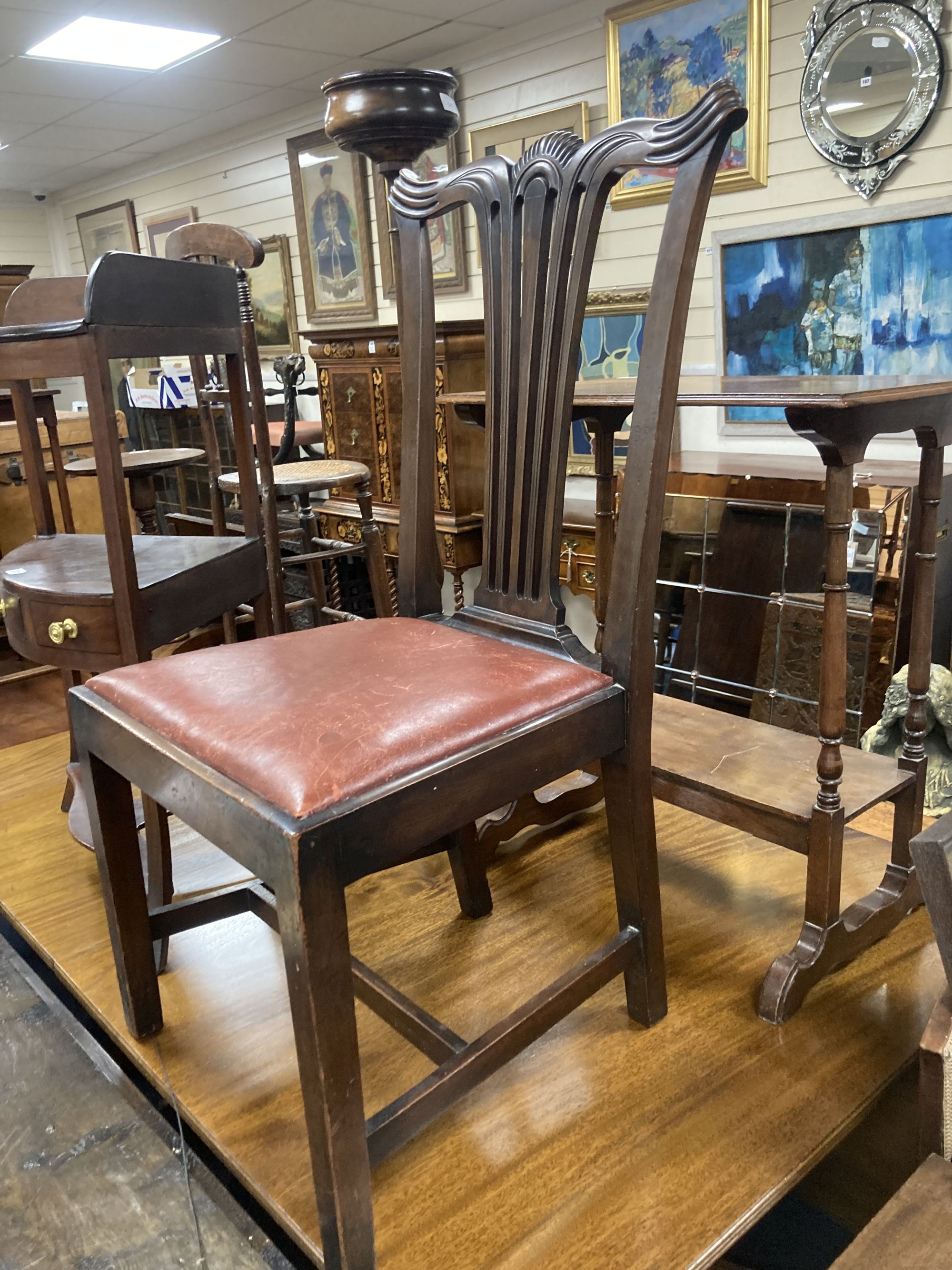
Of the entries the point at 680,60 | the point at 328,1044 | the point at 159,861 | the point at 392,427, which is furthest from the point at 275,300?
the point at 328,1044

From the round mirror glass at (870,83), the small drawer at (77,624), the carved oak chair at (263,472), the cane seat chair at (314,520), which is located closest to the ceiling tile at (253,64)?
the carved oak chair at (263,472)

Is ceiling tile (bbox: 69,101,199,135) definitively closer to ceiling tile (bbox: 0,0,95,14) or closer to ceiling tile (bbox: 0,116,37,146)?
ceiling tile (bbox: 0,116,37,146)

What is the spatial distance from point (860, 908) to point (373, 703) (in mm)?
885

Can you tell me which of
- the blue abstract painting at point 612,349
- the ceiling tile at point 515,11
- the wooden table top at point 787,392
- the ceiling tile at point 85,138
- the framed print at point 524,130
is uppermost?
the ceiling tile at point 85,138

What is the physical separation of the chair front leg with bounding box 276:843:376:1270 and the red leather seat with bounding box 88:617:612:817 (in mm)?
76

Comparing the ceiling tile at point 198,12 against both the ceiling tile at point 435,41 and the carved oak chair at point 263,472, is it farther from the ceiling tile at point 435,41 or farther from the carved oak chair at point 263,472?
the carved oak chair at point 263,472

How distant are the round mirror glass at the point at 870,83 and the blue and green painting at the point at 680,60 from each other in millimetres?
288

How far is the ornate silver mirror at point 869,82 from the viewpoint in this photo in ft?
7.83

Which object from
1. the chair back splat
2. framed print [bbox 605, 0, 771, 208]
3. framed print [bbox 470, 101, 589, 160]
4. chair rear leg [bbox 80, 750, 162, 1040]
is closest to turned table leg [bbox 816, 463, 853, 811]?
the chair back splat

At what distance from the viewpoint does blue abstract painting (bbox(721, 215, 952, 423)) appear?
98.1 inches

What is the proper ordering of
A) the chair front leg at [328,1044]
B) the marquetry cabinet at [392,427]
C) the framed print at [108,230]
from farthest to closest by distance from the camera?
the framed print at [108,230] → the marquetry cabinet at [392,427] → the chair front leg at [328,1044]

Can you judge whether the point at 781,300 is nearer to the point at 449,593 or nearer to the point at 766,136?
the point at 766,136

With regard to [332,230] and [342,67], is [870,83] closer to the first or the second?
[342,67]

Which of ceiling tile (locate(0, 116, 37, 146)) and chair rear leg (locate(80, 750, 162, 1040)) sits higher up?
ceiling tile (locate(0, 116, 37, 146))
